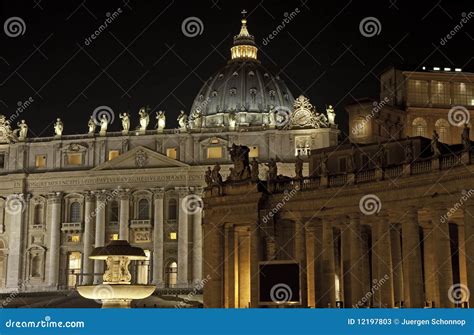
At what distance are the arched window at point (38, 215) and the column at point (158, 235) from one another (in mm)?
19212

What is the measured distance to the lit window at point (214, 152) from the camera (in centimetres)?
13525

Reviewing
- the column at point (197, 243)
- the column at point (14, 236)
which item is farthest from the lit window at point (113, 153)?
the column at point (197, 243)

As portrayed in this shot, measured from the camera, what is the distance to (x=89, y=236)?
445ft

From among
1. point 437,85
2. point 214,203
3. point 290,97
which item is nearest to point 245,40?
point 290,97

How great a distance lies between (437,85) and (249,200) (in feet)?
139

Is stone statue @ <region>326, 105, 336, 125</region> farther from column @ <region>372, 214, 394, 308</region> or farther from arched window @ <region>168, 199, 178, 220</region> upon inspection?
column @ <region>372, 214, 394, 308</region>

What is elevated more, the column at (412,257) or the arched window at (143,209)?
the arched window at (143,209)

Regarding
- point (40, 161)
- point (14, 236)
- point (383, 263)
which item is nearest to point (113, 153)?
point (40, 161)

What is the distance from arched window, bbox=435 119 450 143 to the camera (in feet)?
299

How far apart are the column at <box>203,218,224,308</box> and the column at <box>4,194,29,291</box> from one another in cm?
8233

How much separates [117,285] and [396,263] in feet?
55.2

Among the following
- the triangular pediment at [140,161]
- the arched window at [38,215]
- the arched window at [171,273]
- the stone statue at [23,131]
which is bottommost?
the arched window at [171,273]

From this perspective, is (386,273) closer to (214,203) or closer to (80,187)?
(214,203)

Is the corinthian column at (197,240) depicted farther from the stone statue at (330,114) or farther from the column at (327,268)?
the column at (327,268)
